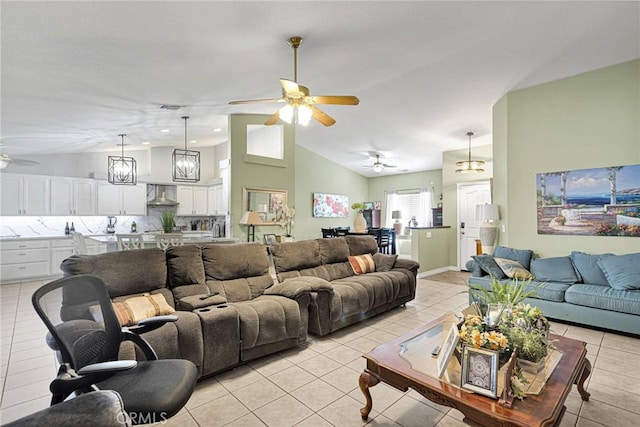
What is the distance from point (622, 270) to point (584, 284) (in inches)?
16.6

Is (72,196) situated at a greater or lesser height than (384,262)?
greater

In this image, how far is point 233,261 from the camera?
3352mm

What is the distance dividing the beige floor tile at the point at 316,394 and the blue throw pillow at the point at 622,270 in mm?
3510

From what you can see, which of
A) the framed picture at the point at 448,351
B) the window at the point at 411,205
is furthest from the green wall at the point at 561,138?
the window at the point at 411,205

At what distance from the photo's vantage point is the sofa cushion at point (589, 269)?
3844 mm

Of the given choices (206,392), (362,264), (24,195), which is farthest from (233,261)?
(24,195)

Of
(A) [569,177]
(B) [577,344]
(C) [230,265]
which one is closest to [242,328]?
(C) [230,265]

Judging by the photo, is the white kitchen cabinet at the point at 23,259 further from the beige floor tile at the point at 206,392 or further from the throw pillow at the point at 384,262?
the throw pillow at the point at 384,262

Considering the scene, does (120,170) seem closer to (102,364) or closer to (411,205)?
(102,364)

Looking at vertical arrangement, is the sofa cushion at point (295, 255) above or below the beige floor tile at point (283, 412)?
above

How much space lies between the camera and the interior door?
715 centimetres

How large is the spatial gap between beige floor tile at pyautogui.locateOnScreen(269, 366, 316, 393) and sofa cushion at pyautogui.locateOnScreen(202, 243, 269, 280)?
1.12m

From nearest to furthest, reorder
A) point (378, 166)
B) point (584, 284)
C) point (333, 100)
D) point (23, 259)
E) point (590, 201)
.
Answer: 1. point (333, 100)
2. point (584, 284)
3. point (590, 201)
4. point (23, 259)
5. point (378, 166)

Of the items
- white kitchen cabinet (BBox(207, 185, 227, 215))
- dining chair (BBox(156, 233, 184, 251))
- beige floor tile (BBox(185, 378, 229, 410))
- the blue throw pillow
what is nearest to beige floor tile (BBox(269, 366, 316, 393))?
beige floor tile (BBox(185, 378, 229, 410))
